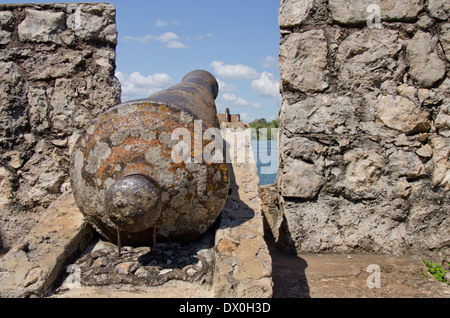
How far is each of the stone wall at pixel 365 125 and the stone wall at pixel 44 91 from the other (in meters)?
1.50

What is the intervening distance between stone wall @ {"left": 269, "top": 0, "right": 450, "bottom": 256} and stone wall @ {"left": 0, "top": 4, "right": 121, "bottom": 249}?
1.50m

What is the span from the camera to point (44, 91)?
3.29 m

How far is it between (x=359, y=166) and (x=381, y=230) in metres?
0.54

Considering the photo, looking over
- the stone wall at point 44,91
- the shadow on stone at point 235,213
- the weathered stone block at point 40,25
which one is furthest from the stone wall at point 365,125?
the weathered stone block at point 40,25

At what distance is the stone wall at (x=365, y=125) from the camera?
302 cm

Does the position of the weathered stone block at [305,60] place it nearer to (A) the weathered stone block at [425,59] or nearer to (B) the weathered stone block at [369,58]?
(B) the weathered stone block at [369,58]

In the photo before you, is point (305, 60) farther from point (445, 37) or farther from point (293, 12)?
point (445, 37)

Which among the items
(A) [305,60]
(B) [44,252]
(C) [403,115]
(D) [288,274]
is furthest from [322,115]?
(B) [44,252]

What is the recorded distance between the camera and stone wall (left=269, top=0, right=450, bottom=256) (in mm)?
3023

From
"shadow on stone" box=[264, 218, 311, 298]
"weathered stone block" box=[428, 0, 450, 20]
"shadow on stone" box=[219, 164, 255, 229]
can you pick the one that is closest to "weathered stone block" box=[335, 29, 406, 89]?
"weathered stone block" box=[428, 0, 450, 20]

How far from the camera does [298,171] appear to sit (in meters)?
3.21
